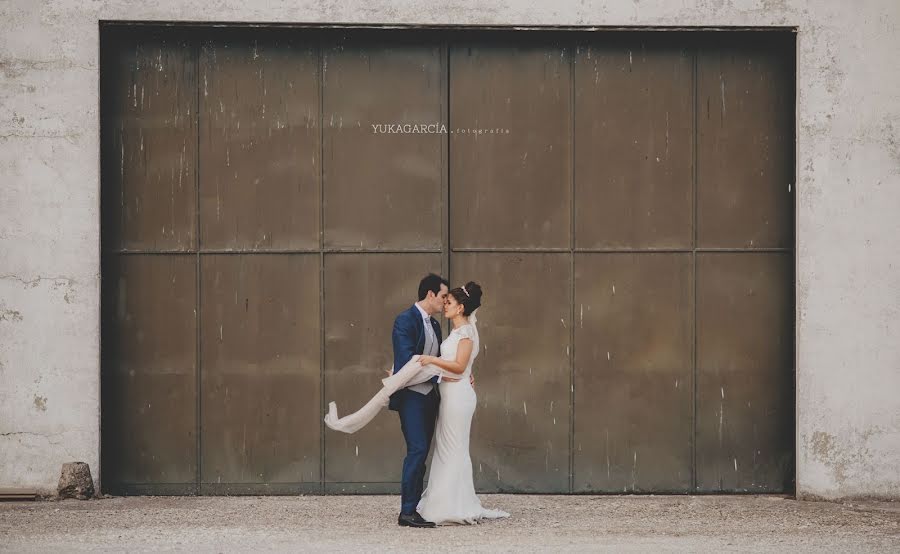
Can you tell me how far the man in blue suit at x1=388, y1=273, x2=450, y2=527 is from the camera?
9.82 metres

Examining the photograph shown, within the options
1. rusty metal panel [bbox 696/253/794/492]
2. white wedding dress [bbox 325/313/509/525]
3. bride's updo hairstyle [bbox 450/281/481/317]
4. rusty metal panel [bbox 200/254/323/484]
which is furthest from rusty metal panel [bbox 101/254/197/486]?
rusty metal panel [bbox 696/253/794/492]

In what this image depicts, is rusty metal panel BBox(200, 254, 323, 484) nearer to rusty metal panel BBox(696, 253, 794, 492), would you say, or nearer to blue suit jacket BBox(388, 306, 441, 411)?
blue suit jacket BBox(388, 306, 441, 411)

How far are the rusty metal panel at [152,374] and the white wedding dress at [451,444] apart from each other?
235 centimetres

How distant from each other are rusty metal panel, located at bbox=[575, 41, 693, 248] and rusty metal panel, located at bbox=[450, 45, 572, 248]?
0.24 metres

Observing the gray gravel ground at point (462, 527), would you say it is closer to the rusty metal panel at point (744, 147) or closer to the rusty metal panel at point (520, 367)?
the rusty metal panel at point (520, 367)

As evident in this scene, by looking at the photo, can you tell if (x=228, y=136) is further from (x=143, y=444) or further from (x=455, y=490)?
(x=455, y=490)

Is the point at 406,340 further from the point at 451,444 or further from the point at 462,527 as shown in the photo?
the point at 462,527

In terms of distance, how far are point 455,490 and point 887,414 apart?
173 inches

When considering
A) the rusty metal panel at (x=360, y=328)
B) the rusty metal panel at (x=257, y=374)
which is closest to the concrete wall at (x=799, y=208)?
the rusty metal panel at (x=257, y=374)

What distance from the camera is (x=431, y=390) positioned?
10.0m

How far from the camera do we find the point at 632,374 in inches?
467

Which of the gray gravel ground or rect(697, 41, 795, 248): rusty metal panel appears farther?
rect(697, 41, 795, 248): rusty metal panel

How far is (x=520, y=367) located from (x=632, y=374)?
1.10 metres

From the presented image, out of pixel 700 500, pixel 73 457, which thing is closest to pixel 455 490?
pixel 700 500
